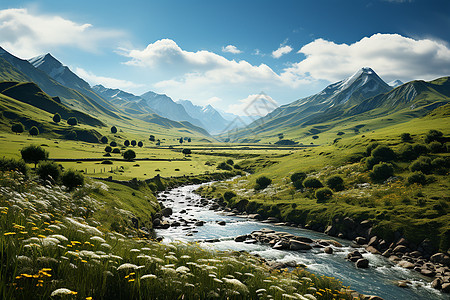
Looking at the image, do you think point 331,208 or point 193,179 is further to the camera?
point 193,179

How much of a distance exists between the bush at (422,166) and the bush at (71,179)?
71.0 meters

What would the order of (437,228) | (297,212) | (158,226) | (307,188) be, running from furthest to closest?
(307,188) → (297,212) → (158,226) → (437,228)

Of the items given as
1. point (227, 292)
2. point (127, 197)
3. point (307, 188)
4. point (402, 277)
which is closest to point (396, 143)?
point (307, 188)

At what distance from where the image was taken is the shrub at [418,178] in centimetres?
5175

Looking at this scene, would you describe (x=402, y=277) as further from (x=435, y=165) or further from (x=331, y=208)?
(x=435, y=165)

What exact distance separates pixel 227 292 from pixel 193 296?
1241 mm

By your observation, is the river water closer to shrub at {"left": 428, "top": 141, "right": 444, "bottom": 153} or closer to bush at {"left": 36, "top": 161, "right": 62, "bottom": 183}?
bush at {"left": 36, "top": 161, "right": 62, "bottom": 183}

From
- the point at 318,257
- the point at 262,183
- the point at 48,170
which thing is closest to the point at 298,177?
the point at 262,183

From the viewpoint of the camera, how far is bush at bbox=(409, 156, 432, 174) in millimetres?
55344

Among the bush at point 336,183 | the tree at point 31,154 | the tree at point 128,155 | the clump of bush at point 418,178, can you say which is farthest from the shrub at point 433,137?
the tree at point 128,155

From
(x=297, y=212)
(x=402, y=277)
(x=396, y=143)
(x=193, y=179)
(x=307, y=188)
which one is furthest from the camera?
(x=193, y=179)

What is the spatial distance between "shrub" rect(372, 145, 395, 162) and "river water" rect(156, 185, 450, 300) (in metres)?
34.4

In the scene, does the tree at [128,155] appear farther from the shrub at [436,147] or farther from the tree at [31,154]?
the shrub at [436,147]

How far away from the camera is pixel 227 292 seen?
8430 millimetres
